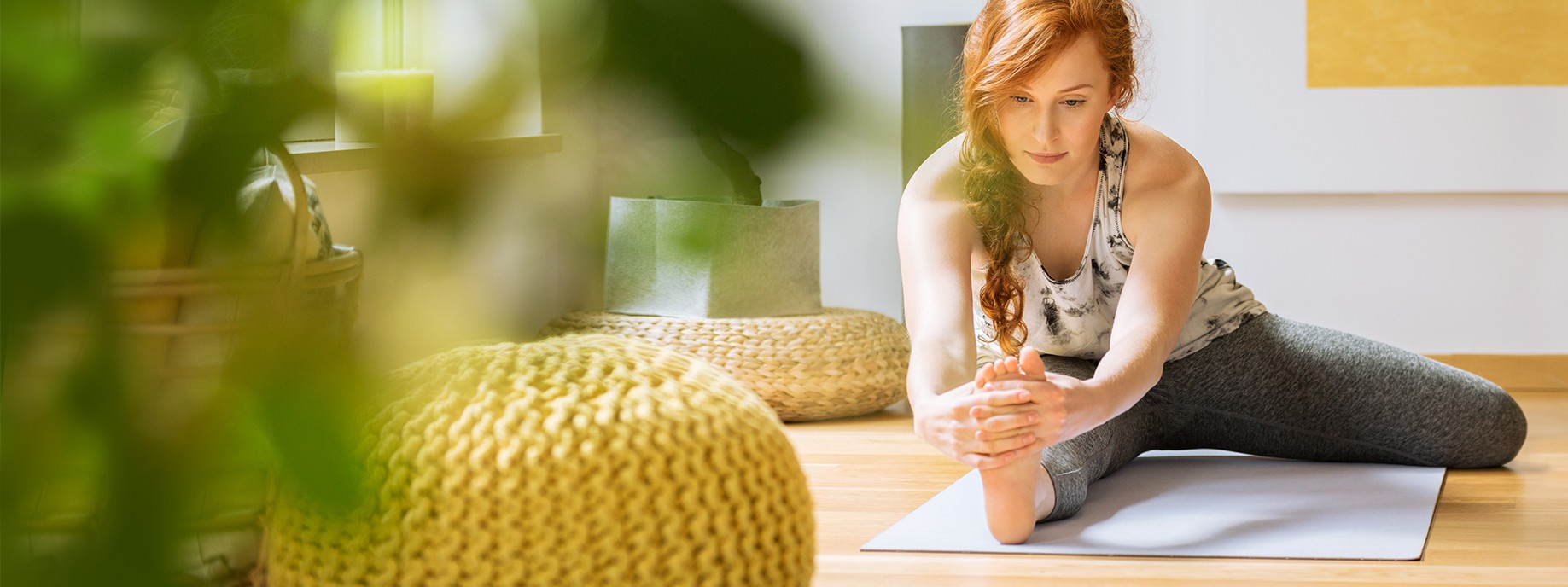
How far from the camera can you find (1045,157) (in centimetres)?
176

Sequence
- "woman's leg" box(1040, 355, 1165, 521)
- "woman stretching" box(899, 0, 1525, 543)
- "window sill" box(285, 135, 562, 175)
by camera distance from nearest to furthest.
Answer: "window sill" box(285, 135, 562, 175) < "woman stretching" box(899, 0, 1525, 543) < "woman's leg" box(1040, 355, 1165, 521)

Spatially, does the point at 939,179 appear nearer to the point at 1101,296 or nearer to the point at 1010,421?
the point at 1010,421

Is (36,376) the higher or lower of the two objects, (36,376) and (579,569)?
Answer: the higher

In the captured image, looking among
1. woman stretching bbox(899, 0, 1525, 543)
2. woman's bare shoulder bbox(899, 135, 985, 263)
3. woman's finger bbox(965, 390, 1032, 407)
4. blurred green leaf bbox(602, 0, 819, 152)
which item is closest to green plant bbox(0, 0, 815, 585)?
blurred green leaf bbox(602, 0, 819, 152)

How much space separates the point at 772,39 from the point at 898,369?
9.36ft

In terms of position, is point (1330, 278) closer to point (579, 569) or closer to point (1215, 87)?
point (1215, 87)

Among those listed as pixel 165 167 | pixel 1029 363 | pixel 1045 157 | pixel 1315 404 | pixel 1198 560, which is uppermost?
pixel 1045 157

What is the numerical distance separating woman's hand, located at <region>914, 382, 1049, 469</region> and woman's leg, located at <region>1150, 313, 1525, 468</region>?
64 cm

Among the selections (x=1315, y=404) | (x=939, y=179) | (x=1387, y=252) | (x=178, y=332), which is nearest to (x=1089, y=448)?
(x=1315, y=404)

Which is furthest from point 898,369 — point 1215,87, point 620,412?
point 620,412

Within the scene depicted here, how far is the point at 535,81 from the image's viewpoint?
8.1 inches

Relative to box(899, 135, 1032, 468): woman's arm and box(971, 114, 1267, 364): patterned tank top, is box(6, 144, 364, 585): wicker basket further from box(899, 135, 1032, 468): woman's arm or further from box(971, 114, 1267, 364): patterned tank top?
box(971, 114, 1267, 364): patterned tank top

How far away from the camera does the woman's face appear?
67.0 inches

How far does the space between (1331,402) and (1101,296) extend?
44 centimetres
